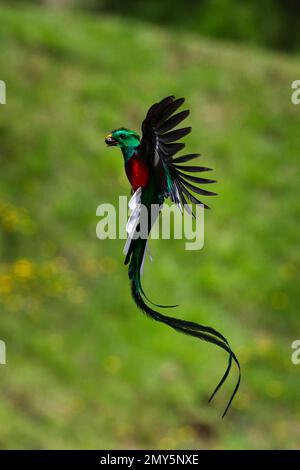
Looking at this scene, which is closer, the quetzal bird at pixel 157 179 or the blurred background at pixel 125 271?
the quetzal bird at pixel 157 179

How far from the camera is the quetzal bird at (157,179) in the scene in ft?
6.62

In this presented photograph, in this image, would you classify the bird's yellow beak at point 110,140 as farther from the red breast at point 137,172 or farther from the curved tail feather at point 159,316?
the curved tail feather at point 159,316

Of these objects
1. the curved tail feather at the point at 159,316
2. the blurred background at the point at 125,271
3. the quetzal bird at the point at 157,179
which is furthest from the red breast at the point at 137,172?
the blurred background at the point at 125,271

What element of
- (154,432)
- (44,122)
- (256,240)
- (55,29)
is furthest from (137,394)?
(55,29)

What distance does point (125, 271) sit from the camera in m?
13.5

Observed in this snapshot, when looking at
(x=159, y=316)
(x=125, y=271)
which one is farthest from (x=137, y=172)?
(x=125, y=271)

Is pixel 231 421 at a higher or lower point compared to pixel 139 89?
lower

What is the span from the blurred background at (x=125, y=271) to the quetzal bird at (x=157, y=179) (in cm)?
940

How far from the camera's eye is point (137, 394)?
1305 cm

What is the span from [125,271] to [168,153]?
11506 mm

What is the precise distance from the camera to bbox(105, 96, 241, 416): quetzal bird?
6.62 feet

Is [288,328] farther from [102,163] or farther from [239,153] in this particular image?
[102,163]

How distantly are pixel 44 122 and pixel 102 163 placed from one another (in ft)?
4.99

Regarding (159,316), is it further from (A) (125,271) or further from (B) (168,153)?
(A) (125,271)
